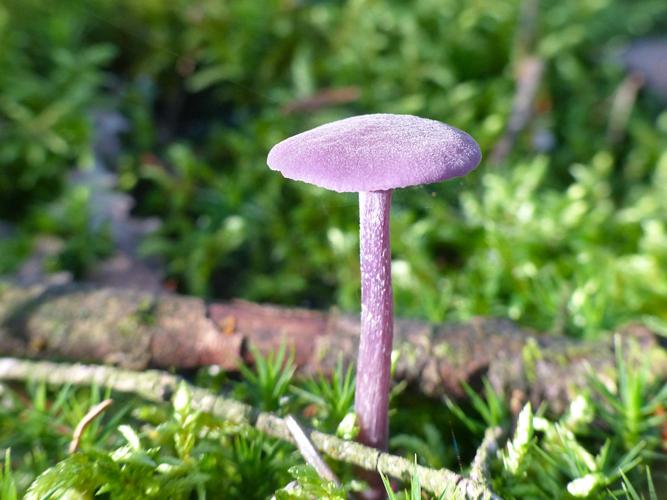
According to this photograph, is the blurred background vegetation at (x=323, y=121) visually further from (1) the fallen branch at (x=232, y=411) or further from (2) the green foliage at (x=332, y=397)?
(1) the fallen branch at (x=232, y=411)

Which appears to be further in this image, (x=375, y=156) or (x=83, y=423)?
(x=83, y=423)

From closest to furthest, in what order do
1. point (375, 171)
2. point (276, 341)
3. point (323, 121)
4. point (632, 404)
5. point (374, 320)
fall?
1. point (375, 171)
2. point (374, 320)
3. point (632, 404)
4. point (276, 341)
5. point (323, 121)

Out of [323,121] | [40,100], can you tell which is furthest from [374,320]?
[40,100]

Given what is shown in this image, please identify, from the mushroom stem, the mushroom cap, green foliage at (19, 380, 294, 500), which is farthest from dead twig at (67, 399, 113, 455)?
the mushroom cap

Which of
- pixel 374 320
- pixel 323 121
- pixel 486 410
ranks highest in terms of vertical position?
pixel 323 121

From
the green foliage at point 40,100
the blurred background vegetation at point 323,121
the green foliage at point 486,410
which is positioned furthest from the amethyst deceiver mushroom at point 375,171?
the green foliage at point 40,100

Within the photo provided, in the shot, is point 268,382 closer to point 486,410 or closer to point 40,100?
point 486,410
